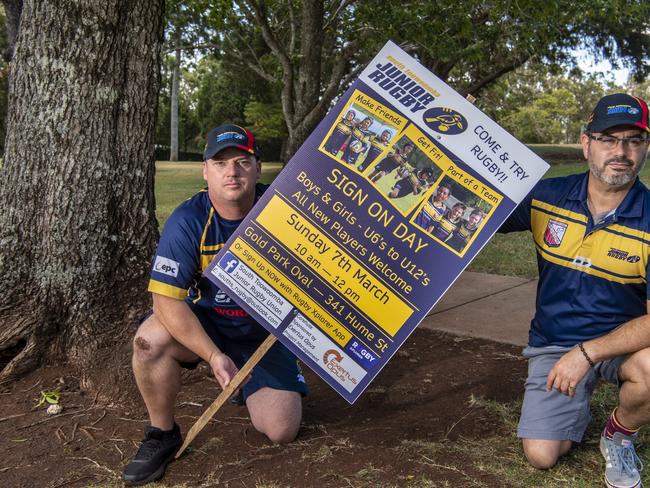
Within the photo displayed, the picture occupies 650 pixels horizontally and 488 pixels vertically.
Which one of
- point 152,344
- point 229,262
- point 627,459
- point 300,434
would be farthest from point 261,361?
point 627,459

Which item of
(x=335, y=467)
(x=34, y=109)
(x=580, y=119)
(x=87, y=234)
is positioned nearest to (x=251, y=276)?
(x=335, y=467)

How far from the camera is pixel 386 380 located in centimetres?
421

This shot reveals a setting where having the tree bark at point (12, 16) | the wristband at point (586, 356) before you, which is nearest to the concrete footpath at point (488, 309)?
the wristband at point (586, 356)

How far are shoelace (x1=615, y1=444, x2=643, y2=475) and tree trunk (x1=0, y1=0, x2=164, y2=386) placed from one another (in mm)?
2681

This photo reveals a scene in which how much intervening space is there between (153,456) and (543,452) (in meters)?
1.77

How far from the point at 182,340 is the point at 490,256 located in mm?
5783

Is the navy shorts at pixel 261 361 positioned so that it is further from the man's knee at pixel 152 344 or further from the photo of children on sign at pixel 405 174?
the photo of children on sign at pixel 405 174

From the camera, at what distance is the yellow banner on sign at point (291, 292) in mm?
2961

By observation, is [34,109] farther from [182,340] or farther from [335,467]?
[335,467]

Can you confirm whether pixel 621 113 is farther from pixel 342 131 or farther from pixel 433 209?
pixel 342 131

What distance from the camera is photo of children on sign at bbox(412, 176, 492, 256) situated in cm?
291

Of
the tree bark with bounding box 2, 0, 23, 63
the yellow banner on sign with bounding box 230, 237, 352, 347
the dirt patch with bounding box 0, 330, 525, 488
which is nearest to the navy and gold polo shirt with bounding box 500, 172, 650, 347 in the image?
the dirt patch with bounding box 0, 330, 525, 488

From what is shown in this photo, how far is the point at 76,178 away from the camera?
12.9 feet

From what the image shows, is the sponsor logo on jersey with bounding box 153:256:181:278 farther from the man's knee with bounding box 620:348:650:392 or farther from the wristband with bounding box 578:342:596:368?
the man's knee with bounding box 620:348:650:392
